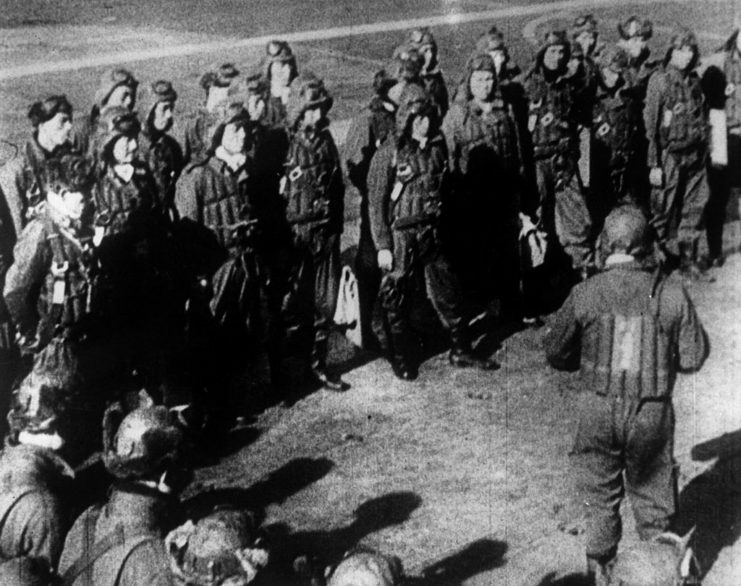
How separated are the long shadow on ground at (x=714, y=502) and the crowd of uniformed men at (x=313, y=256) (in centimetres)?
52

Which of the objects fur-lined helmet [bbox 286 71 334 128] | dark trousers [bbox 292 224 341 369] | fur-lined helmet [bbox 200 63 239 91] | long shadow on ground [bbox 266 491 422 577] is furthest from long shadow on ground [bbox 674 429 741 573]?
fur-lined helmet [bbox 200 63 239 91]

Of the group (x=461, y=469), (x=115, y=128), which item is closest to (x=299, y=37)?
(x=115, y=128)

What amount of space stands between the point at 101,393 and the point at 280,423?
1260 millimetres

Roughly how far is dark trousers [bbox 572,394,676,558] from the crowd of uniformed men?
1 cm

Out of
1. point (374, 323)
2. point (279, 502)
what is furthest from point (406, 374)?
point (279, 502)

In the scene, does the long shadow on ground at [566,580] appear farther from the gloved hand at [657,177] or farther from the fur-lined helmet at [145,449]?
→ the gloved hand at [657,177]

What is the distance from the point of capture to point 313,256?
869 centimetres

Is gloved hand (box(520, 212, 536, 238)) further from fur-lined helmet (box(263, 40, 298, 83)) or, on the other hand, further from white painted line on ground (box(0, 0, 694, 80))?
white painted line on ground (box(0, 0, 694, 80))

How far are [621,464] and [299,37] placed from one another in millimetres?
10233

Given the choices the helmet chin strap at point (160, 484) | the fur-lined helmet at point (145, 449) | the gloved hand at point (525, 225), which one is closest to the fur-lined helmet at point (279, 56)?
the gloved hand at point (525, 225)

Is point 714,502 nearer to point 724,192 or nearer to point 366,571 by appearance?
point 366,571

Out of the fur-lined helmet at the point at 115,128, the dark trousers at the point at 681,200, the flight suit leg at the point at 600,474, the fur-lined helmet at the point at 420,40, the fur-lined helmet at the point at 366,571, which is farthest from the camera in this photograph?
the dark trousers at the point at 681,200

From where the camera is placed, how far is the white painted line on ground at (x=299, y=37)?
44.3 ft

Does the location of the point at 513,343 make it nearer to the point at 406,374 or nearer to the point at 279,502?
the point at 406,374
